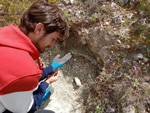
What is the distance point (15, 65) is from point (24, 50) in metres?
0.16

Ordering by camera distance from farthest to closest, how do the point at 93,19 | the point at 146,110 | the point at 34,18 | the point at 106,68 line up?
the point at 93,19, the point at 106,68, the point at 146,110, the point at 34,18

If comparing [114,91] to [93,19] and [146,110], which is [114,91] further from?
[93,19]

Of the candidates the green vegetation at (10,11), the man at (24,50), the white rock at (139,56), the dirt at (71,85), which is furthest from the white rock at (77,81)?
the green vegetation at (10,11)

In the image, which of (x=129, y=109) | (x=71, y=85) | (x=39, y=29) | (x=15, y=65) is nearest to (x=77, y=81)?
(x=71, y=85)

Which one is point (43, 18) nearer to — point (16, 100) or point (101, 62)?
point (16, 100)

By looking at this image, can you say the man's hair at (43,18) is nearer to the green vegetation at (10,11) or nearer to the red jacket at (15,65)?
the red jacket at (15,65)

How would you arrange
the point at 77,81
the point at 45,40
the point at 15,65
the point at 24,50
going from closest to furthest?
the point at 15,65 < the point at 24,50 < the point at 45,40 < the point at 77,81

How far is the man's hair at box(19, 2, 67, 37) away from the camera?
1175 mm

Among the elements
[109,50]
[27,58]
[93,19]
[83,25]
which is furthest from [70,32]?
[27,58]

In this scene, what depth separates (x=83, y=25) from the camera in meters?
2.51

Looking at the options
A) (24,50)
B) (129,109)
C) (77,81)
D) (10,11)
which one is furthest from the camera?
(10,11)

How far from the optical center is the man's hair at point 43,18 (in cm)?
117

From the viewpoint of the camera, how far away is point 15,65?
98cm

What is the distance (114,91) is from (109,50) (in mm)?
680
